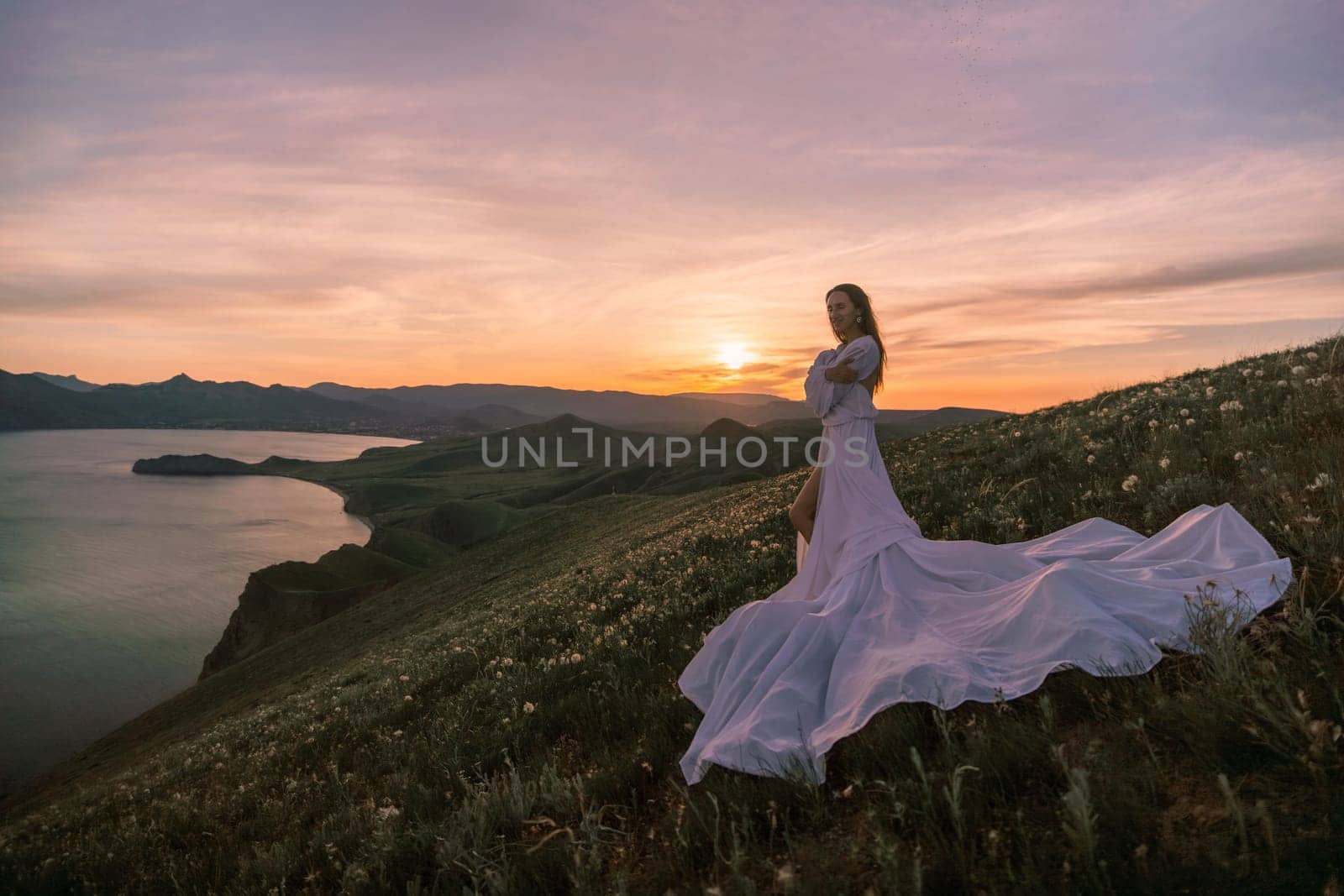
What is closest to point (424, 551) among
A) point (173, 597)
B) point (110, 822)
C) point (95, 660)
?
point (95, 660)

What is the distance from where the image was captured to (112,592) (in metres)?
87.4

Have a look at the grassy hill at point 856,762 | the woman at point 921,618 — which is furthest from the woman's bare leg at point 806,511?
the grassy hill at point 856,762

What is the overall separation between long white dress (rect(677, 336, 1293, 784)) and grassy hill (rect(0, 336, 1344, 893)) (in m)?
0.17

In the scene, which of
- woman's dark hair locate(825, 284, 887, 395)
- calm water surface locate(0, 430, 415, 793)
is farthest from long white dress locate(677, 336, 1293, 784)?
calm water surface locate(0, 430, 415, 793)

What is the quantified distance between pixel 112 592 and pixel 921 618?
113273mm

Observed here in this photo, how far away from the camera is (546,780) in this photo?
16.0 feet

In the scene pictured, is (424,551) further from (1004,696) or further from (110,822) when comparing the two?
(1004,696)

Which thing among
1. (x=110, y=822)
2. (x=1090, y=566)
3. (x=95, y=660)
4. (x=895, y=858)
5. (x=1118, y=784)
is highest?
(x=1090, y=566)

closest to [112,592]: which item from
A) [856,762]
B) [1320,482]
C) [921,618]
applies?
[921,618]

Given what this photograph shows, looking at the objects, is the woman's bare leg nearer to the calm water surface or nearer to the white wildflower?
the white wildflower

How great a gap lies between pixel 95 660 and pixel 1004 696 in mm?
84229

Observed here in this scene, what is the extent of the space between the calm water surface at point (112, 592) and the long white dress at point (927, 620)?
54858mm

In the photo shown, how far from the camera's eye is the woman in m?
4.32

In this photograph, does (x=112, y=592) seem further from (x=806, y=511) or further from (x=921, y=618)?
(x=921, y=618)
